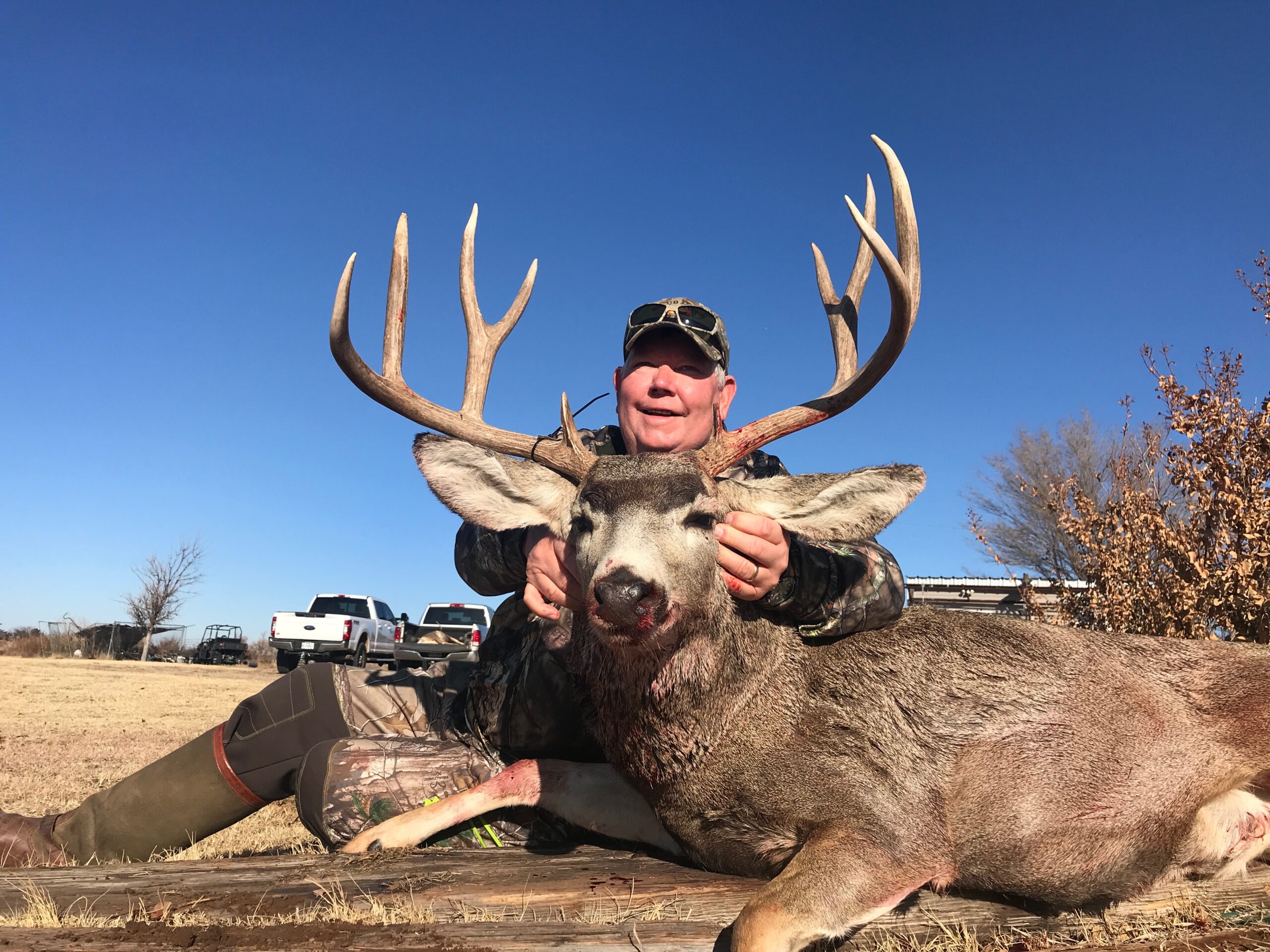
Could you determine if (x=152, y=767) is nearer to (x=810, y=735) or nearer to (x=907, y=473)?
(x=810, y=735)

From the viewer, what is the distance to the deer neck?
3168 millimetres

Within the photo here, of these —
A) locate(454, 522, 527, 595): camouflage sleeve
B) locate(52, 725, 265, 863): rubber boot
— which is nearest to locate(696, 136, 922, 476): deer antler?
locate(454, 522, 527, 595): camouflage sleeve

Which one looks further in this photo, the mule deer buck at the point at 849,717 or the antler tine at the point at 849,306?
the antler tine at the point at 849,306

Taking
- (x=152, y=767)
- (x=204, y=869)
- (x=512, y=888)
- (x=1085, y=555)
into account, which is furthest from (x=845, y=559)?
(x=1085, y=555)

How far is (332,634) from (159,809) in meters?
21.1

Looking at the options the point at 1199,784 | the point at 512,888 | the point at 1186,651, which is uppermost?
the point at 1186,651

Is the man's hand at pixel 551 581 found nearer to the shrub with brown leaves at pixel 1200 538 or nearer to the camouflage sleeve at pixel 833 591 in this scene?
the camouflage sleeve at pixel 833 591

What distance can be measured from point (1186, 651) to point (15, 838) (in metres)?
5.07

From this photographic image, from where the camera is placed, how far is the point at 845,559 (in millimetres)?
3451

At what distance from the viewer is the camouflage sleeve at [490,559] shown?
3928mm

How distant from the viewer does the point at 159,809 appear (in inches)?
156

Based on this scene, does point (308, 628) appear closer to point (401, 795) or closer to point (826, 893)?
point (401, 795)

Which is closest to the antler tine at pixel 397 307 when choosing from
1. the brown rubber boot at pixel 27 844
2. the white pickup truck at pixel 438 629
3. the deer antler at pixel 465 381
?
the deer antler at pixel 465 381

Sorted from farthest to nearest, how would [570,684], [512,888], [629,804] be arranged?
[570,684]
[629,804]
[512,888]
